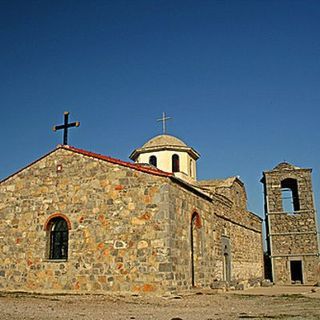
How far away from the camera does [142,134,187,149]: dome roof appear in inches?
1060

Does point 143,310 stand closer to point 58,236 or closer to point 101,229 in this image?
point 101,229

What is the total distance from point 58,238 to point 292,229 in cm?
1931

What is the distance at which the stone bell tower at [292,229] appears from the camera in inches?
1170

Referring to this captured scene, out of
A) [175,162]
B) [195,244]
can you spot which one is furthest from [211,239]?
[175,162]

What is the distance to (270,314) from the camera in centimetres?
977

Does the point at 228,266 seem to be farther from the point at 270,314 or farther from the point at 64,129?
the point at 270,314

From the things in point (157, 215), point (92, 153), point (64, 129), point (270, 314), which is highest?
point (64, 129)

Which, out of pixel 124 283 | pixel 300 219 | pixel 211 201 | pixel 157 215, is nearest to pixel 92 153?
pixel 157 215

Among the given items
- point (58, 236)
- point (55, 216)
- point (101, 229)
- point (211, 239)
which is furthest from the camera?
point (211, 239)

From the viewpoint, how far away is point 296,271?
31.0 metres

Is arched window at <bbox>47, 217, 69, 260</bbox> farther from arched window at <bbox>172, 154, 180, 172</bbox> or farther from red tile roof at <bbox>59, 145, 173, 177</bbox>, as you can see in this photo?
arched window at <bbox>172, 154, 180, 172</bbox>

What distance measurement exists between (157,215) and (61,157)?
492cm

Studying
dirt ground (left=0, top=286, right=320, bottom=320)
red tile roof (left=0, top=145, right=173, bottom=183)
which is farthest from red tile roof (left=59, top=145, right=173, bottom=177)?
dirt ground (left=0, top=286, right=320, bottom=320)

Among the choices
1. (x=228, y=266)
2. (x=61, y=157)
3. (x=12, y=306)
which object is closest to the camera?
(x=12, y=306)
